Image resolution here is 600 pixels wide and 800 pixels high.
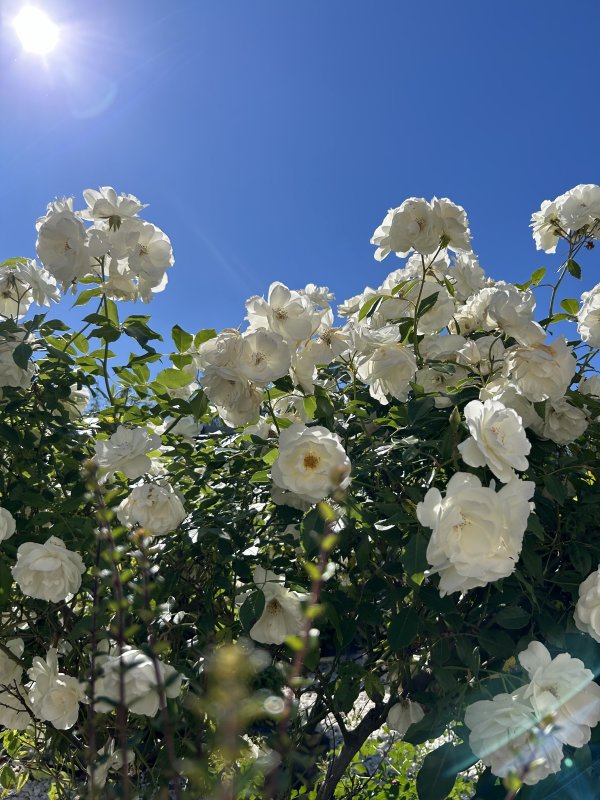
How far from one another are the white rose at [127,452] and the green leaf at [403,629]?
25.1 inches

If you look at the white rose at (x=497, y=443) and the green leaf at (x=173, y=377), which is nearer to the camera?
the white rose at (x=497, y=443)

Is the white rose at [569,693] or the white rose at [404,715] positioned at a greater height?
the white rose at [404,715]

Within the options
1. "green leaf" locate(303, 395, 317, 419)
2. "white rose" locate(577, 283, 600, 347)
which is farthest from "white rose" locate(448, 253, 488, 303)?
"green leaf" locate(303, 395, 317, 419)

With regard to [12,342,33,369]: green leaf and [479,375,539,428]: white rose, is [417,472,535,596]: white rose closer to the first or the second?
[479,375,539,428]: white rose

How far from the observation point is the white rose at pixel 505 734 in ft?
3.37

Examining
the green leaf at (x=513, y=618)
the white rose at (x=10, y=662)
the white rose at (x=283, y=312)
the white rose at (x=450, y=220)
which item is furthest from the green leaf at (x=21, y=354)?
the green leaf at (x=513, y=618)

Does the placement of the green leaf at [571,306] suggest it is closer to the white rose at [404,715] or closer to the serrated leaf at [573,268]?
the serrated leaf at [573,268]

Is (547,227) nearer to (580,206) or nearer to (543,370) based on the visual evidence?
(580,206)

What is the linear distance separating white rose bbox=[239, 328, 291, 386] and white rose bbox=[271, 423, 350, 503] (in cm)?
21

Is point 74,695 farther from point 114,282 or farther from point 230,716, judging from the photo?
point 230,716

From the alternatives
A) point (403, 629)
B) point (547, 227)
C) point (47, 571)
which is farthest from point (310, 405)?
point (547, 227)

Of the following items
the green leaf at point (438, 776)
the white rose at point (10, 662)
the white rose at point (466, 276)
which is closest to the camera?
the green leaf at point (438, 776)

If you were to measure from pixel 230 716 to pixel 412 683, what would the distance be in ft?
4.54

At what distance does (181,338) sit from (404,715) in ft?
3.67
